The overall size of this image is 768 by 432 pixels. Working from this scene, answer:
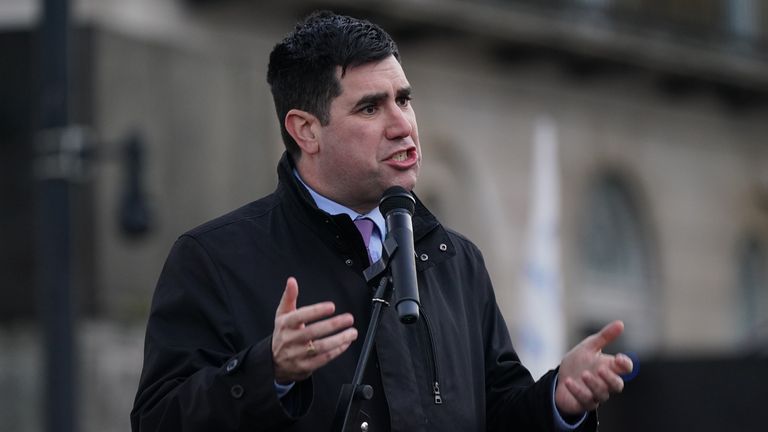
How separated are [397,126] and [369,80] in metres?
0.15

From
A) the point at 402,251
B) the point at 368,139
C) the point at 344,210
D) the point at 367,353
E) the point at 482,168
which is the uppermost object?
the point at 482,168

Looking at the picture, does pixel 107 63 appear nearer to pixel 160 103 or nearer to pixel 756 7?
pixel 160 103

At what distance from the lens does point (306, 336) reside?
422 centimetres

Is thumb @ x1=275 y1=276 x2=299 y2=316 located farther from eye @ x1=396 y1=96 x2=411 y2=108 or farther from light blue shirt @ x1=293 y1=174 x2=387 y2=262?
eye @ x1=396 y1=96 x2=411 y2=108

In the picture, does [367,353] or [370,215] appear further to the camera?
[370,215]

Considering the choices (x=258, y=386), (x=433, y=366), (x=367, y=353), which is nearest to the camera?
(x=258, y=386)

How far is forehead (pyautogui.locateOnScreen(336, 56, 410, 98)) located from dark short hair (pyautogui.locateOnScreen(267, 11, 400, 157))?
1cm

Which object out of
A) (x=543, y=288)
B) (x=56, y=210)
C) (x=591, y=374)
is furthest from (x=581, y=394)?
(x=543, y=288)

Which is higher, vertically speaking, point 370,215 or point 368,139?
point 368,139

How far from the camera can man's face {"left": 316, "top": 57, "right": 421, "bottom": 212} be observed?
4.86 m

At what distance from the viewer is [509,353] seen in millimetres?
5156

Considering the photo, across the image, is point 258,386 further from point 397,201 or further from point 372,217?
point 372,217

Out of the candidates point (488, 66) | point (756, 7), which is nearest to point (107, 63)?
point (488, 66)

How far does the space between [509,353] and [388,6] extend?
1415 centimetres
